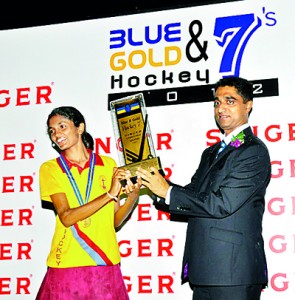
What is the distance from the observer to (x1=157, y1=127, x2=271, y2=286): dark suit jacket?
9.59 ft

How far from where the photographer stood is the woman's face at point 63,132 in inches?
138

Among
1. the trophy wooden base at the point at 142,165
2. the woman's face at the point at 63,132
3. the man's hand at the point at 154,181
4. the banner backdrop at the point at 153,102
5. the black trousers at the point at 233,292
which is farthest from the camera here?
the banner backdrop at the point at 153,102

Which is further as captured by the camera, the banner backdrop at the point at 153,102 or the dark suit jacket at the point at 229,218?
the banner backdrop at the point at 153,102

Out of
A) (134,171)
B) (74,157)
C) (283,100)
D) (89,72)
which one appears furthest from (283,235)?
(89,72)

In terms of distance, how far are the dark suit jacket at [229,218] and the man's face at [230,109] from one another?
0.60 feet

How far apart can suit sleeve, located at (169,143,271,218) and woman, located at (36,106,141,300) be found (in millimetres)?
431

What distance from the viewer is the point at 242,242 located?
9.64ft

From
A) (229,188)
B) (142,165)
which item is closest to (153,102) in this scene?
(142,165)

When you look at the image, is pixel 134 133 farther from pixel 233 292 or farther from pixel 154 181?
pixel 233 292

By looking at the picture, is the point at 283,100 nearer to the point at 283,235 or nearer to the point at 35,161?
the point at 283,235

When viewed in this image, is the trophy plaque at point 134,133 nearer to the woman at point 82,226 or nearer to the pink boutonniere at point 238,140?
the woman at point 82,226

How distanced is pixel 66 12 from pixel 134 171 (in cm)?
196

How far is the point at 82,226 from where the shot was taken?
3309 millimetres

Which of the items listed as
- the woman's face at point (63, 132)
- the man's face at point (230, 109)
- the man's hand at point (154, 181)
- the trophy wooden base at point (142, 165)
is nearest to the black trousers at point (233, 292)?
the man's hand at point (154, 181)
